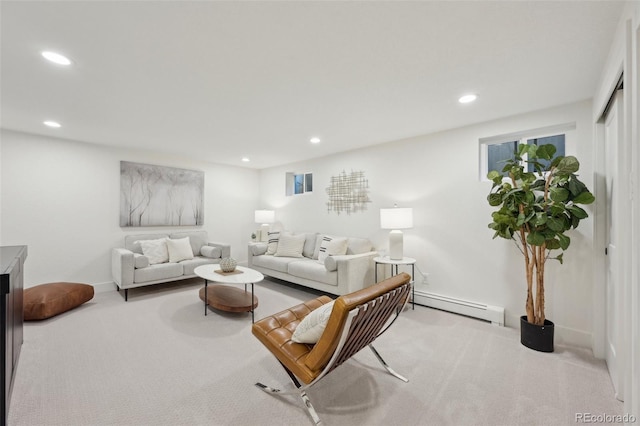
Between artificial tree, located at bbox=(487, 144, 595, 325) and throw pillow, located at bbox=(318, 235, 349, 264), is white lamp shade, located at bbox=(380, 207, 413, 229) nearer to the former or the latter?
throw pillow, located at bbox=(318, 235, 349, 264)

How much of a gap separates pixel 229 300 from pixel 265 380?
56.8 inches

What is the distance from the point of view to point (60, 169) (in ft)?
13.2

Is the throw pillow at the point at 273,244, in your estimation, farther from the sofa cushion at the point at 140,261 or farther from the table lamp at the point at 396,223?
the table lamp at the point at 396,223

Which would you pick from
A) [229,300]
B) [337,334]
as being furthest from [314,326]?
[229,300]

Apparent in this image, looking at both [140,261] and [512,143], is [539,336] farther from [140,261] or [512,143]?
[140,261]

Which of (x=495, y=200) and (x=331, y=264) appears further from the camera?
(x=331, y=264)

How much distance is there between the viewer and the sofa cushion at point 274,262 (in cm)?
444

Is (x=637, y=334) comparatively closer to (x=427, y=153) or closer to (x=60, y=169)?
(x=427, y=153)

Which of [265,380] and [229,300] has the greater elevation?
[229,300]

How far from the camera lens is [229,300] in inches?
131

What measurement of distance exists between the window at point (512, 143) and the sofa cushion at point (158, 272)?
4.50 meters

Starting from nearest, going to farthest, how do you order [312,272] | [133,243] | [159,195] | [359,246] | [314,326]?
[314,326], [312,272], [359,246], [133,243], [159,195]

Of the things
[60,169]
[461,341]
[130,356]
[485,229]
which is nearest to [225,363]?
[130,356]

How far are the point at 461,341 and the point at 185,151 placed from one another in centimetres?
485
